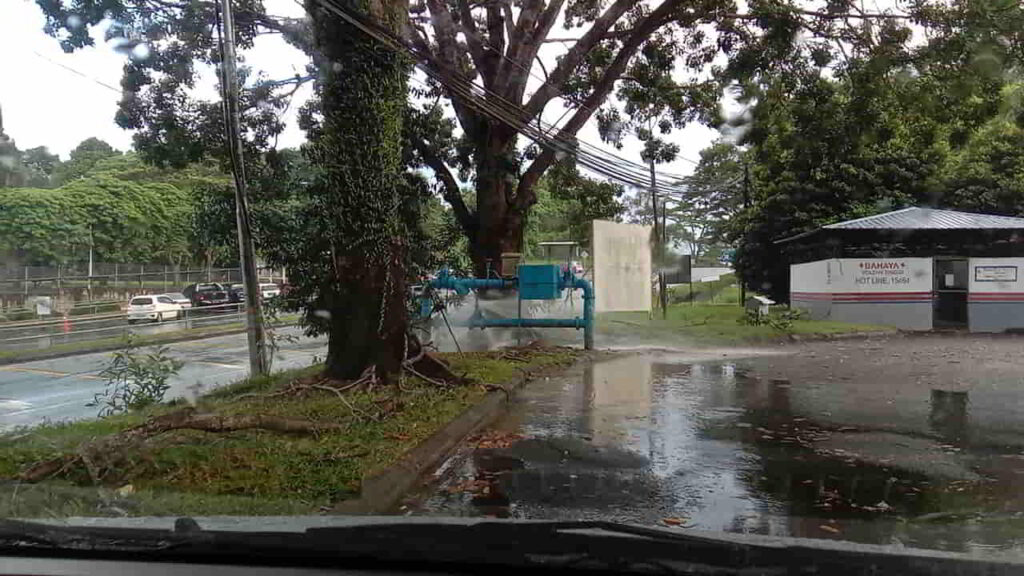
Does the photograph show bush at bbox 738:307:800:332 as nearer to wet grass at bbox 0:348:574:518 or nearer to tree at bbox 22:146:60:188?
wet grass at bbox 0:348:574:518

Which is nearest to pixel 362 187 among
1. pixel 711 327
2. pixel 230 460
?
pixel 230 460

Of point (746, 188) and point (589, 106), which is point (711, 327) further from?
point (746, 188)

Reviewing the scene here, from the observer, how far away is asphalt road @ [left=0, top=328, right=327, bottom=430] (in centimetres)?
882

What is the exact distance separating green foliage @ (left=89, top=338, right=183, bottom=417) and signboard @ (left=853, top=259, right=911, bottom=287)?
707 inches

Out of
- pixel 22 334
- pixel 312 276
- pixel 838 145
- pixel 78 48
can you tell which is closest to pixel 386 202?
pixel 312 276

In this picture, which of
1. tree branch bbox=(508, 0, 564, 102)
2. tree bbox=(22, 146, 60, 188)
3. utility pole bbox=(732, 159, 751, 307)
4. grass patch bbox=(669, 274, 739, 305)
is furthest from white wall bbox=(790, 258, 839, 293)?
tree bbox=(22, 146, 60, 188)

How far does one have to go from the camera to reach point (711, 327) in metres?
18.6

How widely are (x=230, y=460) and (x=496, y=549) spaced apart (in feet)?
10.4

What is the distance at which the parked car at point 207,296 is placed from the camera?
14.0 metres

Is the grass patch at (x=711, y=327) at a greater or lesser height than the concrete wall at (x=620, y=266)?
lesser

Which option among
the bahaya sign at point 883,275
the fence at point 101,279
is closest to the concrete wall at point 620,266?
the fence at point 101,279

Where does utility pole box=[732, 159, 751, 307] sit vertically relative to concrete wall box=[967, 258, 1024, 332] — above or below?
above

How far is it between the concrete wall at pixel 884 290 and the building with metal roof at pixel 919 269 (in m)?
0.02

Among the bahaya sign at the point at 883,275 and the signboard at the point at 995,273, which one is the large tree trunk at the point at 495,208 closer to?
the bahaya sign at the point at 883,275
